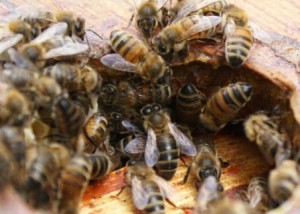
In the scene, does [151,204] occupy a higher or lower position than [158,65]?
lower

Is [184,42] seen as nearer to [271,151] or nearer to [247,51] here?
[247,51]

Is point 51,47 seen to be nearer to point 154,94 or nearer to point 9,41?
point 9,41

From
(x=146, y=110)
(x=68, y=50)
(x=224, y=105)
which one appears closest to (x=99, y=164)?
(x=146, y=110)

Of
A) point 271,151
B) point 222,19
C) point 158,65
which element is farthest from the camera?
point 222,19

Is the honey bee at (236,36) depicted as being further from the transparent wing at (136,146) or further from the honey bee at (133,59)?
the transparent wing at (136,146)

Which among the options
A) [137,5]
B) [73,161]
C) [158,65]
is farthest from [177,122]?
[73,161]

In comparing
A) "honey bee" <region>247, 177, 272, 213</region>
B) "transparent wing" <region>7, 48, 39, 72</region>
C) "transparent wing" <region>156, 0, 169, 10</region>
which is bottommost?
"honey bee" <region>247, 177, 272, 213</region>

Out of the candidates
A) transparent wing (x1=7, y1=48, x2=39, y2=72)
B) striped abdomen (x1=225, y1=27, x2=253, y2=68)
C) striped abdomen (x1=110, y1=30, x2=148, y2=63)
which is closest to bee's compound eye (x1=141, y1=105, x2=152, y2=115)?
striped abdomen (x1=110, y1=30, x2=148, y2=63)

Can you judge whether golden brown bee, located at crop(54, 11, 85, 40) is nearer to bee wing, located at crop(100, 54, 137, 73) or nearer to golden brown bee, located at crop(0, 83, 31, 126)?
bee wing, located at crop(100, 54, 137, 73)
